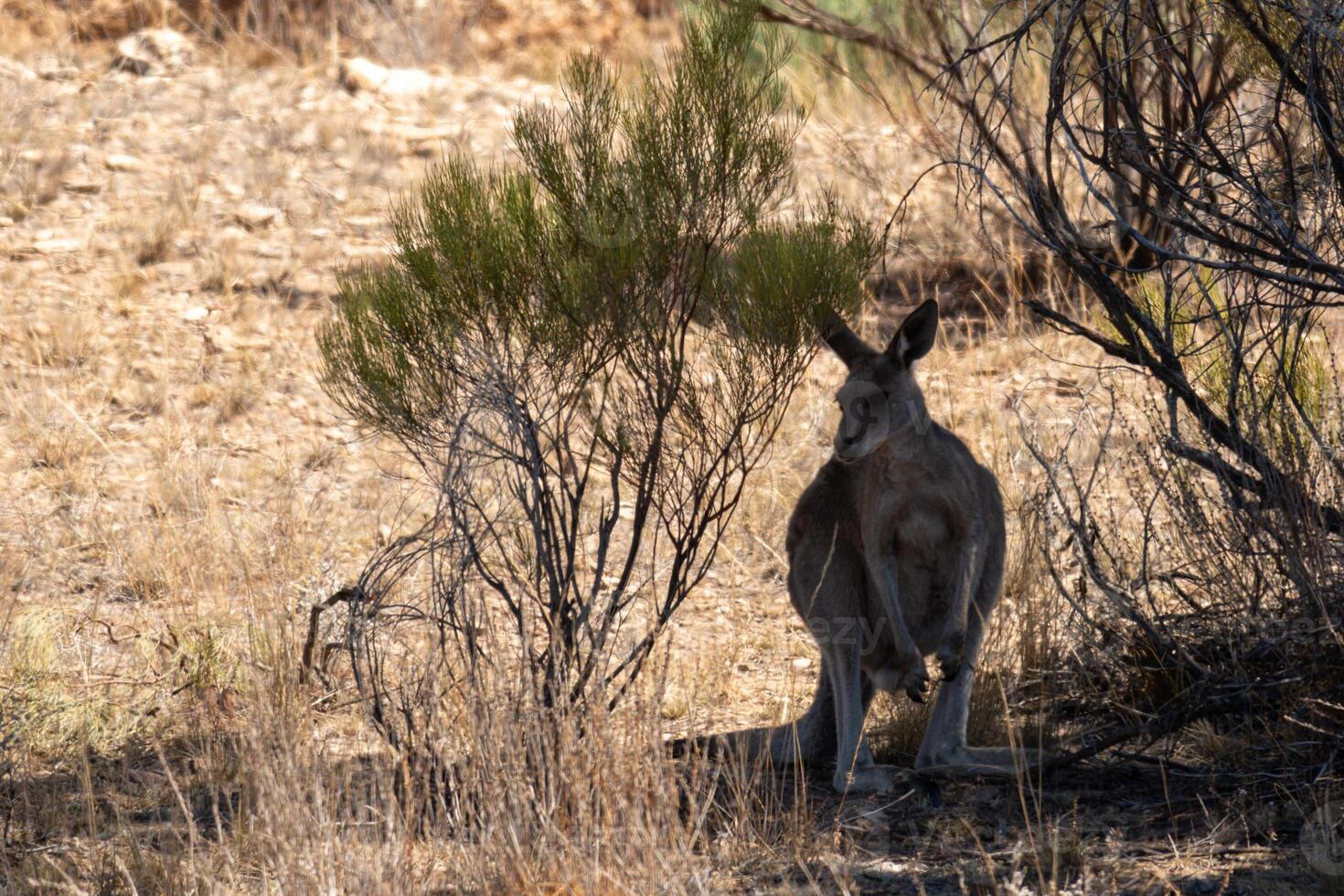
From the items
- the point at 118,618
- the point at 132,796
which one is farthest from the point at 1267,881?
the point at 118,618

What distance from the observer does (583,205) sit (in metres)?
4.96

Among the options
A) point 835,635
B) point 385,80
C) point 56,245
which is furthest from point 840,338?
point 385,80

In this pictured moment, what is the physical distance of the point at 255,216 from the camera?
11039 mm

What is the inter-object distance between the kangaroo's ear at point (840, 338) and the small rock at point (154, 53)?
9.90 metres

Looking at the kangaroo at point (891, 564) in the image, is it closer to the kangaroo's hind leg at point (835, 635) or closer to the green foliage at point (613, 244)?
the kangaroo's hind leg at point (835, 635)

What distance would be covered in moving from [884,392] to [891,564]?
62 centimetres

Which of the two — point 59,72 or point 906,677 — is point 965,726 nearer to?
point 906,677

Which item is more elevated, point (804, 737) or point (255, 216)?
point (255, 216)

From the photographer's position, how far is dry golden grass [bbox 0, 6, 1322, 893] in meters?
3.81

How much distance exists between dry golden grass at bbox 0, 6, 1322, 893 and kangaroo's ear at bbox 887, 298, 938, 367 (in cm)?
135

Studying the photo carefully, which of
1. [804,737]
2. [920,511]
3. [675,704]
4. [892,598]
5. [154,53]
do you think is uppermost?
[154,53]

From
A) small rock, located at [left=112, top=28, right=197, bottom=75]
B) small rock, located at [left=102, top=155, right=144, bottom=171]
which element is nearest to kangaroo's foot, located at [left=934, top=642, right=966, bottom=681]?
small rock, located at [left=102, top=155, right=144, bottom=171]

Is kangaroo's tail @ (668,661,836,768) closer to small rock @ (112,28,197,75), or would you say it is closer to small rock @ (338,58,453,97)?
small rock @ (338,58,453,97)

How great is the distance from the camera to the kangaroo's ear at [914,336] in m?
4.79
